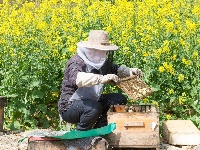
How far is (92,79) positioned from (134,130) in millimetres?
659

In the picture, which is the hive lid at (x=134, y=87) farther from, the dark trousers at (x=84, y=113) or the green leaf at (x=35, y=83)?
the green leaf at (x=35, y=83)

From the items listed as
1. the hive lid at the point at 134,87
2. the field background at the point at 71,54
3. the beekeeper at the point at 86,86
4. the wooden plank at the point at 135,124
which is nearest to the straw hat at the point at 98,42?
the beekeeper at the point at 86,86

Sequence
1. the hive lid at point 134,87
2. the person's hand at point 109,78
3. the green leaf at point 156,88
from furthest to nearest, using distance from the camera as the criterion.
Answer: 1. the green leaf at point 156,88
2. the hive lid at point 134,87
3. the person's hand at point 109,78

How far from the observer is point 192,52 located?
650 centimetres

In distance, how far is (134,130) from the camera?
502cm

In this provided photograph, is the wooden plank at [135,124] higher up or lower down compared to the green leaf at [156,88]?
lower down

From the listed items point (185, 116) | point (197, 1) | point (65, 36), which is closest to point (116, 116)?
point (185, 116)

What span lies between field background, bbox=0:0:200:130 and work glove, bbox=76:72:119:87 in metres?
1.44

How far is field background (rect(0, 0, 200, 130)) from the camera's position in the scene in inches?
248

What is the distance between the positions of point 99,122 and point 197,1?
4.50 metres

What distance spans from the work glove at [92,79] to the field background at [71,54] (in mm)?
1442

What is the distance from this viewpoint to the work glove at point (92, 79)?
4668 mm

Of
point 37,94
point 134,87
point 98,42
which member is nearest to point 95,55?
point 98,42

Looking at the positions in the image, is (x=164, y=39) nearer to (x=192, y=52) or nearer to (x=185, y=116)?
(x=192, y=52)
